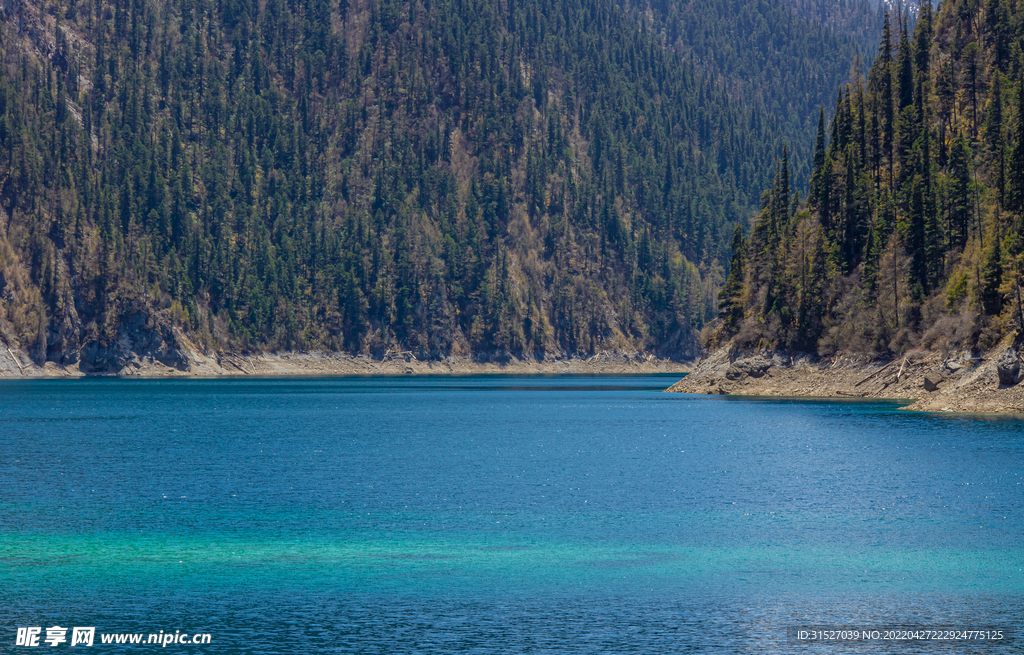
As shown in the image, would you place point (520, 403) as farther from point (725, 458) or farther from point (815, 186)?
point (725, 458)

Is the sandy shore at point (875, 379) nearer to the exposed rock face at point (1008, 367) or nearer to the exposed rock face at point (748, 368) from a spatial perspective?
the exposed rock face at point (748, 368)

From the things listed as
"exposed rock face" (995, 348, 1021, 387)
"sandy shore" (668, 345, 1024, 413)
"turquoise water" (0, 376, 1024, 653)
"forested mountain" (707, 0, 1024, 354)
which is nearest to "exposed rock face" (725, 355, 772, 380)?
"sandy shore" (668, 345, 1024, 413)

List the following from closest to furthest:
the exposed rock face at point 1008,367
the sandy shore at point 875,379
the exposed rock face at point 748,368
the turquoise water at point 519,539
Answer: the turquoise water at point 519,539 < the exposed rock face at point 1008,367 < the sandy shore at point 875,379 < the exposed rock face at point 748,368

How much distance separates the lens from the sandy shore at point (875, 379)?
105500mm

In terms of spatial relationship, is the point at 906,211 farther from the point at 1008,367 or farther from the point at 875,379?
the point at 1008,367

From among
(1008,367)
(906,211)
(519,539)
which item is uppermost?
(906,211)

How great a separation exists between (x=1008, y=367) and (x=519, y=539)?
73.3 m

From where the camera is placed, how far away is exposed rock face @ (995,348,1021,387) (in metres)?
101

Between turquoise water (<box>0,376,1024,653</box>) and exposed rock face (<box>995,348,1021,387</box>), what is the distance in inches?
496

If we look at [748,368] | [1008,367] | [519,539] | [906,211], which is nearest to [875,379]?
[906,211]

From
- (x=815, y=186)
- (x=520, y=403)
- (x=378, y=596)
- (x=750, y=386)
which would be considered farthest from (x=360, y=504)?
(x=815, y=186)

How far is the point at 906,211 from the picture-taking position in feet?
482

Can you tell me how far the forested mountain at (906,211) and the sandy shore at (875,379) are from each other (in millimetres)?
2263

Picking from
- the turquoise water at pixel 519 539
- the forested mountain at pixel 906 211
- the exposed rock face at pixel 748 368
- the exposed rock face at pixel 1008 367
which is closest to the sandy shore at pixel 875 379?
the exposed rock face at pixel 748 368
